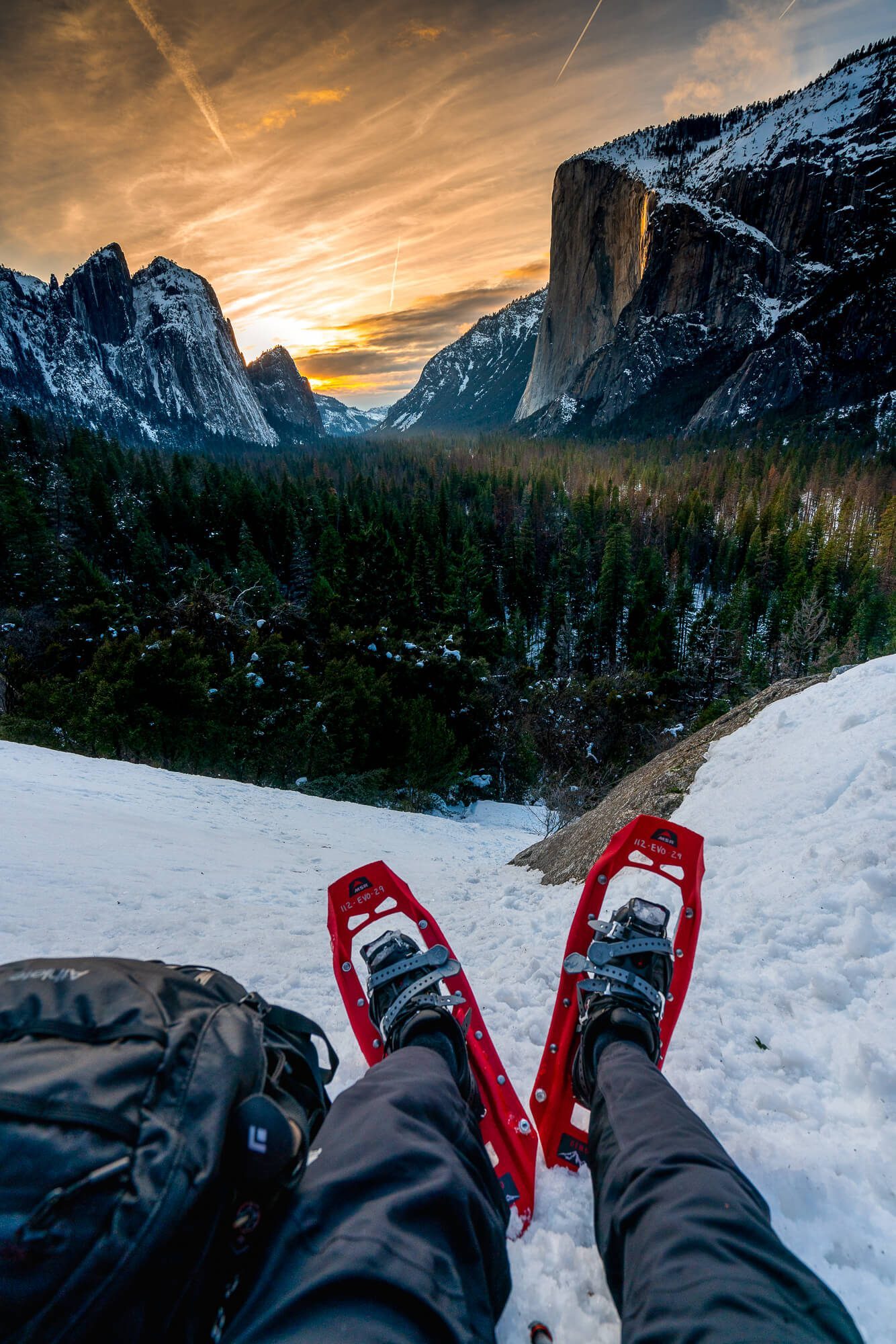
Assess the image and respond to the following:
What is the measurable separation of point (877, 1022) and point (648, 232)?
18433 cm

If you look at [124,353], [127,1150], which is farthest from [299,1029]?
[124,353]

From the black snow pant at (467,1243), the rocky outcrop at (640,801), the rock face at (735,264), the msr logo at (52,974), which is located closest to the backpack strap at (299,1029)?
the black snow pant at (467,1243)

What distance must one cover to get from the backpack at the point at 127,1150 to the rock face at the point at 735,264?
143770 millimetres

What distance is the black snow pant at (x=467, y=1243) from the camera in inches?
43.6

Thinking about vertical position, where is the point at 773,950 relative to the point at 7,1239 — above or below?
below

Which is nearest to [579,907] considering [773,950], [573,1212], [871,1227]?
[773,950]

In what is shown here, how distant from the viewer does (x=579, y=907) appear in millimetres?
2889

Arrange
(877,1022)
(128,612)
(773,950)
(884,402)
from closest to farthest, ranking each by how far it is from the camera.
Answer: (877,1022), (773,950), (128,612), (884,402)

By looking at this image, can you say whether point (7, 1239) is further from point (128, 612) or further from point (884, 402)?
point (884, 402)

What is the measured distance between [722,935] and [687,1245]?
6.61 ft

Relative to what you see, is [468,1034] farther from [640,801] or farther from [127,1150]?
[640,801]

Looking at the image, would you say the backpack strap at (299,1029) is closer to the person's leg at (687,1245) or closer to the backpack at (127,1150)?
the backpack at (127,1150)

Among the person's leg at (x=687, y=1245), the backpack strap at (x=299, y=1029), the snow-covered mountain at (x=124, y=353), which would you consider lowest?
the person's leg at (x=687, y=1245)

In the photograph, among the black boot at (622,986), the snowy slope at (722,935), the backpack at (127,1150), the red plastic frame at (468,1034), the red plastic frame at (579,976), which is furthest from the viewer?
the black boot at (622,986)
